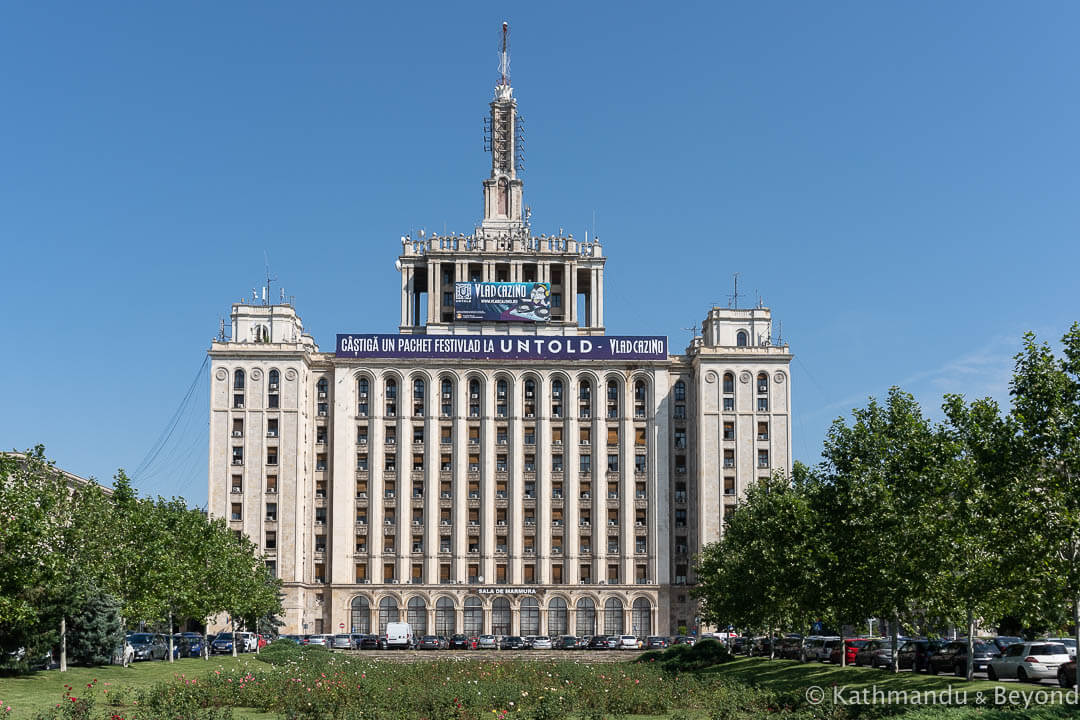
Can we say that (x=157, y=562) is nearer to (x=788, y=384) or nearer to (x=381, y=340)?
(x=381, y=340)

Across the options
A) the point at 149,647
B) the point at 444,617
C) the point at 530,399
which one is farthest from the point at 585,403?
the point at 149,647

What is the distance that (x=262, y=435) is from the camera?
12888 cm

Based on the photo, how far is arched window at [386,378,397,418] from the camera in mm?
133000

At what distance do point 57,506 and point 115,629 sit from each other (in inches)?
317

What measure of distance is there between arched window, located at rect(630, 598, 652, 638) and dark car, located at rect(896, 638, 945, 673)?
67.3 metres

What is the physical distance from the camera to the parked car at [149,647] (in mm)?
76062

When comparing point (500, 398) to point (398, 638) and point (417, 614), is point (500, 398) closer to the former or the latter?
point (417, 614)

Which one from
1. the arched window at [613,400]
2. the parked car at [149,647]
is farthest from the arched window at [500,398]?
the parked car at [149,647]

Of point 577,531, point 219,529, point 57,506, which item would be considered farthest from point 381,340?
point 57,506

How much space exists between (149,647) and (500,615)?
57.1 m

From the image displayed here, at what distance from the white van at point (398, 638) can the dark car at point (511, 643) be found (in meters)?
8.50

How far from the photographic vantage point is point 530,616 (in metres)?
130

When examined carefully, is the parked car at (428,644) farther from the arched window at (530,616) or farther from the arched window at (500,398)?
the arched window at (500,398)

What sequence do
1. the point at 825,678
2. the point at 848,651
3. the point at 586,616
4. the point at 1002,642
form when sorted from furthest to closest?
the point at 586,616 → the point at 848,651 → the point at 1002,642 → the point at 825,678
